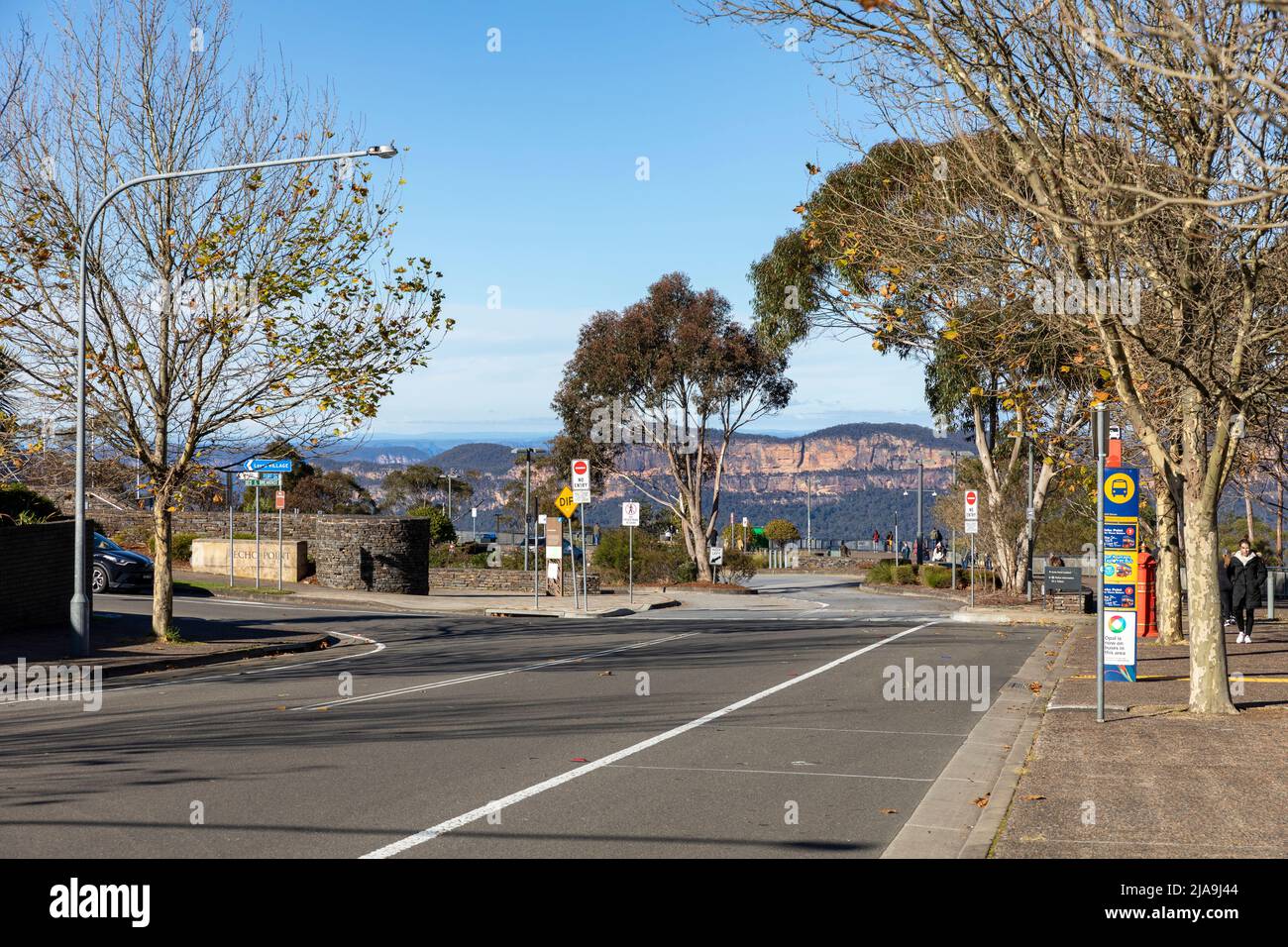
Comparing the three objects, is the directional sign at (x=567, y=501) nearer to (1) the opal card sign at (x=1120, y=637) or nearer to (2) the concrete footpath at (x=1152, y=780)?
(2) the concrete footpath at (x=1152, y=780)

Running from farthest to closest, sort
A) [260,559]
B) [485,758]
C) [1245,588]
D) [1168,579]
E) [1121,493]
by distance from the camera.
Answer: [260,559] → [1245,588] → [1168,579] → [1121,493] → [485,758]

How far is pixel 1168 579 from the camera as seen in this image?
21.3 meters

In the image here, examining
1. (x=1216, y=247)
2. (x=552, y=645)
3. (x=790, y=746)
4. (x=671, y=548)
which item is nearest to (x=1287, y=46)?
(x=1216, y=247)

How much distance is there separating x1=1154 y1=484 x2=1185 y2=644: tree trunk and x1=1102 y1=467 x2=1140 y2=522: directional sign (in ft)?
19.8

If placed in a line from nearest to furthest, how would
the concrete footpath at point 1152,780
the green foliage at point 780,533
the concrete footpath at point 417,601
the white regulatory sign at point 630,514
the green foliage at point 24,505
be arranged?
the concrete footpath at point 1152,780 < the green foliage at point 24,505 < the concrete footpath at point 417,601 < the white regulatory sign at point 630,514 < the green foliage at point 780,533

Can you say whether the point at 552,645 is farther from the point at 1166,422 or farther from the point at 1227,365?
the point at 1227,365

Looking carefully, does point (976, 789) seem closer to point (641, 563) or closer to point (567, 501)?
point (567, 501)

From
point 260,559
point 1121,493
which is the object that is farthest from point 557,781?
point 260,559

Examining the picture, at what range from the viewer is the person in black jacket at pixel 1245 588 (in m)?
22.0

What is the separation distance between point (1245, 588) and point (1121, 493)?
29.8ft

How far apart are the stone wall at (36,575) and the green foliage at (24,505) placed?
159 cm

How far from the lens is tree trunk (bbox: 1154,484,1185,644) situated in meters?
21.1

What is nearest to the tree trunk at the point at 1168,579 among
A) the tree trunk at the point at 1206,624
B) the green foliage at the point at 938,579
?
the tree trunk at the point at 1206,624
